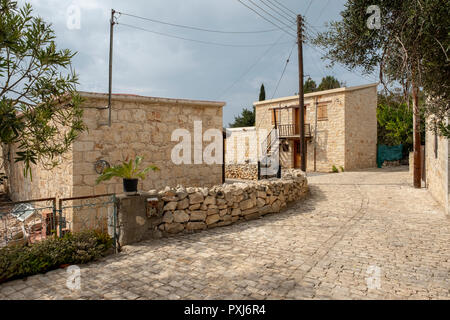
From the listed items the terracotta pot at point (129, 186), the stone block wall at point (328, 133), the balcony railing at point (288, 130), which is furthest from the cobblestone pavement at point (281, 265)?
the balcony railing at point (288, 130)

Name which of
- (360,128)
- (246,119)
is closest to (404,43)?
(360,128)

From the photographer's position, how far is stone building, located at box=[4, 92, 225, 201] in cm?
714

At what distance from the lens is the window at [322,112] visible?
19.0m

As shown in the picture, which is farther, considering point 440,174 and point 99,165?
point 440,174

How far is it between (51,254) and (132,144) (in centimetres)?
417

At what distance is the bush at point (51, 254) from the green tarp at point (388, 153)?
2031 centimetres

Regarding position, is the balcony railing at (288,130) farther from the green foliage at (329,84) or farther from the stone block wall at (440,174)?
the green foliage at (329,84)

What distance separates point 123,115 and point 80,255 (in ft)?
14.4

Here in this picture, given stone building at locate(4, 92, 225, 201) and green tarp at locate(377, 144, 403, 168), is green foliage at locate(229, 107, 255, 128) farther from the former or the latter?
stone building at locate(4, 92, 225, 201)

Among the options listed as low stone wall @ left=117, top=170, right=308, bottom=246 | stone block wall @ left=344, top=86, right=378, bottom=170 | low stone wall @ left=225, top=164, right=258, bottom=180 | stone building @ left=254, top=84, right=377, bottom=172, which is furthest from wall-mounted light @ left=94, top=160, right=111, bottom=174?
stone block wall @ left=344, top=86, right=378, bottom=170

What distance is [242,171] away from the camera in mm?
17328

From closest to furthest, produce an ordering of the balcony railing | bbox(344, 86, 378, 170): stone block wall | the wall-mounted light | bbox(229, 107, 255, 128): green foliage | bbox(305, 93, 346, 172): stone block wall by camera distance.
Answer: the wall-mounted light → bbox(305, 93, 346, 172): stone block wall → bbox(344, 86, 378, 170): stone block wall → the balcony railing → bbox(229, 107, 255, 128): green foliage

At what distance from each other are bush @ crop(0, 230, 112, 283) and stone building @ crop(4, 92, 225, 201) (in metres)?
2.62

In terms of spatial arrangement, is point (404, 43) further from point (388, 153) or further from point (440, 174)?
point (388, 153)
